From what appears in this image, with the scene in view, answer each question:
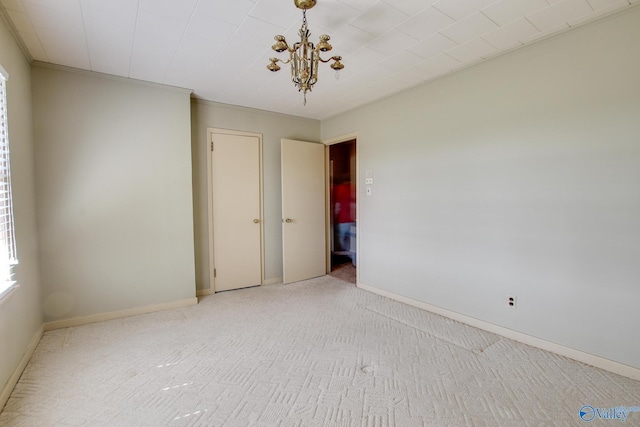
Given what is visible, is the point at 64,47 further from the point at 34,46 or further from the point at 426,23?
the point at 426,23

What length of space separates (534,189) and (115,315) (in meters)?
Result: 4.21

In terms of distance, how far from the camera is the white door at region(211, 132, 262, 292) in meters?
3.96

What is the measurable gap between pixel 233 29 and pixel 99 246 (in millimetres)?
2485

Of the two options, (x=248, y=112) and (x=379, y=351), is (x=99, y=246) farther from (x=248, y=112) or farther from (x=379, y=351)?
(x=379, y=351)

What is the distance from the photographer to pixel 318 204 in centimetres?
473

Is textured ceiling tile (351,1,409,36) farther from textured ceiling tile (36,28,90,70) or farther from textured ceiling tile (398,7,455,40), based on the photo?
textured ceiling tile (36,28,90,70)

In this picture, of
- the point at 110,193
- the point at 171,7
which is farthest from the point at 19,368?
the point at 171,7

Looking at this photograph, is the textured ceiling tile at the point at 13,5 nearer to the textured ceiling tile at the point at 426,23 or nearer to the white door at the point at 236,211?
the white door at the point at 236,211

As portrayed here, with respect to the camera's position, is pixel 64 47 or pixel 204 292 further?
pixel 204 292

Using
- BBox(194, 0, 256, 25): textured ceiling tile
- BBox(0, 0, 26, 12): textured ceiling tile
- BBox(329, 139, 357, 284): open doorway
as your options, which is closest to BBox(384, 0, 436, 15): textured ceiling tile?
BBox(194, 0, 256, 25): textured ceiling tile

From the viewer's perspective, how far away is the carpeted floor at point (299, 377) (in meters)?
1.71

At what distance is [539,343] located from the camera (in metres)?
2.46

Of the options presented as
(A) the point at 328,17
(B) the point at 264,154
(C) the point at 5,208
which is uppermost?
(A) the point at 328,17

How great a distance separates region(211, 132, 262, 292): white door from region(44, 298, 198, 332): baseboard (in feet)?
1.88
